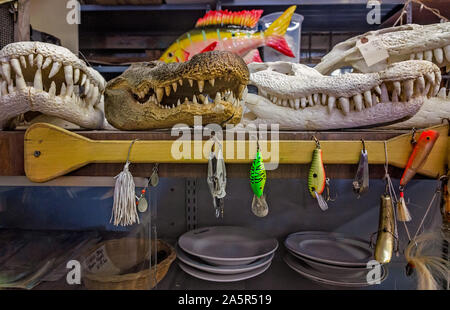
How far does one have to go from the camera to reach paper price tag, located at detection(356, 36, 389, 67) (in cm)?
72

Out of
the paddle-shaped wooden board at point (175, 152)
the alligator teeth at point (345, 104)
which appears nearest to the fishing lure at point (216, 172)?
the paddle-shaped wooden board at point (175, 152)

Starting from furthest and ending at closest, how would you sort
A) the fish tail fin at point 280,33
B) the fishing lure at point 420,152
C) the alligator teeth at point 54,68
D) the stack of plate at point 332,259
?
the fish tail fin at point 280,33 → the stack of plate at point 332,259 → the alligator teeth at point 54,68 → the fishing lure at point 420,152

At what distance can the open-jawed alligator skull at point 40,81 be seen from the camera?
0.56 m

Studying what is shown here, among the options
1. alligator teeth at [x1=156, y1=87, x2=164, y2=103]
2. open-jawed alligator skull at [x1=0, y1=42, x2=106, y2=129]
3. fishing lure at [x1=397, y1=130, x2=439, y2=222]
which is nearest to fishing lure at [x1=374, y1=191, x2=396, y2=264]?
fishing lure at [x1=397, y1=130, x2=439, y2=222]

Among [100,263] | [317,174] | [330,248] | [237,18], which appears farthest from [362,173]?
[237,18]

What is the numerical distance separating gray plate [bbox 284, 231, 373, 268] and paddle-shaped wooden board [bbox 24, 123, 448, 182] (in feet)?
1.12

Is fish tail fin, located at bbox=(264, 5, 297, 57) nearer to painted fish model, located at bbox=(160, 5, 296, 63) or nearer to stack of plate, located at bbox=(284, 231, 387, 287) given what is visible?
painted fish model, located at bbox=(160, 5, 296, 63)

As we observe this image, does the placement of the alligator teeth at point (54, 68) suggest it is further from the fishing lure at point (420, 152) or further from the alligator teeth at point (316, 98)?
the fishing lure at point (420, 152)

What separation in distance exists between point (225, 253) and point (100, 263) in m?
0.35

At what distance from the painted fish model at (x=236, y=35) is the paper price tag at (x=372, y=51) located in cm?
40

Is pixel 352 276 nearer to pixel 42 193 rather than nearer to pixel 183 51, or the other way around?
pixel 42 193

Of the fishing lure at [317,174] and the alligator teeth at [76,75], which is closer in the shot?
the fishing lure at [317,174]
